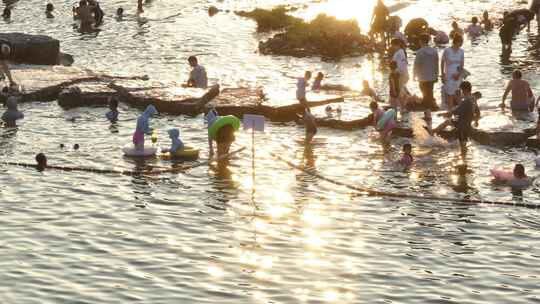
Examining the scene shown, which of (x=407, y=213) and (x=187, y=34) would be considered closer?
(x=407, y=213)

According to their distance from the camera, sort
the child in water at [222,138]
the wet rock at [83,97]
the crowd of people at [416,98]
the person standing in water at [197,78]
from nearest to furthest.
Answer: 1. the child in water at [222,138]
2. the crowd of people at [416,98]
3. the wet rock at [83,97]
4. the person standing in water at [197,78]

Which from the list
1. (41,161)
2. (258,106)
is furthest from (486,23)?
(41,161)

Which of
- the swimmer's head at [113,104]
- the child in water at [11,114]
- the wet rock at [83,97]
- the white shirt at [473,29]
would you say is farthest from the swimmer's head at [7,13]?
the swimmer's head at [113,104]

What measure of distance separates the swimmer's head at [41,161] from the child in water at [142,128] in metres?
2.35

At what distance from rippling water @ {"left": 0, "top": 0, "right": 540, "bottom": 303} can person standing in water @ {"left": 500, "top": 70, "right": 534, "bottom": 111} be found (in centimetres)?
94

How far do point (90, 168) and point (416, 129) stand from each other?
29.1ft

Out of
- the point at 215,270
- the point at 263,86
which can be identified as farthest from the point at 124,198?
the point at 263,86

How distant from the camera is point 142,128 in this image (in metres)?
27.2

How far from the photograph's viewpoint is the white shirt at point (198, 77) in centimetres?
3469

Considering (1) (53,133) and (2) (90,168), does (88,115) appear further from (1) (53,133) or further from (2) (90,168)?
(2) (90,168)

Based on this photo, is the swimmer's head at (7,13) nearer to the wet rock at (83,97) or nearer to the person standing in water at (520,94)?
the wet rock at (83,97)

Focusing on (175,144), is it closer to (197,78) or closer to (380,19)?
(197,78)

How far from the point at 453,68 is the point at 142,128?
9.50m

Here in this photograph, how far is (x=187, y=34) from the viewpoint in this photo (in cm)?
4912
